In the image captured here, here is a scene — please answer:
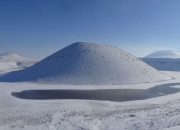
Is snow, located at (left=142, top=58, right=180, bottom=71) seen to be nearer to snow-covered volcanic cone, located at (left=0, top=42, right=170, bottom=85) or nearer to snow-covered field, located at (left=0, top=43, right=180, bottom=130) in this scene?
snow-covered volcanic cone, located at (left=0, top=42, right=170, bottom=85)

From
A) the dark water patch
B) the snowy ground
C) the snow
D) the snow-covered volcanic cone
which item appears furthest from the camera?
the snow

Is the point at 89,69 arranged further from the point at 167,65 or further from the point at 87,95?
the point at 167,65

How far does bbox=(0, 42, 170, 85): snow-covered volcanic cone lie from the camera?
6850 centimetres

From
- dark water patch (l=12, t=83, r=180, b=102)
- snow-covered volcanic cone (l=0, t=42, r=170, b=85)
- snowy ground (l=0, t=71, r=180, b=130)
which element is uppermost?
snow-covered volcanic cone (l=0, t=42, r=170, b=85)

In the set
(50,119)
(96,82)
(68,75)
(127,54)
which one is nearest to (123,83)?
(96,82)

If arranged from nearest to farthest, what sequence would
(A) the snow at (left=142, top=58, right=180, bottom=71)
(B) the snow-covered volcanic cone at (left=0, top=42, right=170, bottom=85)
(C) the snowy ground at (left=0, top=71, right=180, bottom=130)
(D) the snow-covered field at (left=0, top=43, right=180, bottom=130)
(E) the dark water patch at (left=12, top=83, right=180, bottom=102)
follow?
1. (C) the snowy ground at (left=0, top=71, right=180, bottom=130)
2. (D) the snow-covered field at (left=0, top=43, right=180, bottom=130)
3. (E) the dark water patch at (left=12, top=83, right=180, bottom=102)
4. (B) the snow-covered volcanic cone at (left=0, top=42, right=170, bottom=85)
5. (A) the snow at (left=142, top=58, right=180, bottom=71)

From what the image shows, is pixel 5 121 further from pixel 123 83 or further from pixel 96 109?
pixel 123 83

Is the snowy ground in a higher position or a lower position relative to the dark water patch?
lower

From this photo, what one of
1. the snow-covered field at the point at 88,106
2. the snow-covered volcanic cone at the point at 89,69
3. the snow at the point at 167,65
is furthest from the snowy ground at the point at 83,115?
the snow at the point at 167,65

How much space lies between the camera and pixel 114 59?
279ft

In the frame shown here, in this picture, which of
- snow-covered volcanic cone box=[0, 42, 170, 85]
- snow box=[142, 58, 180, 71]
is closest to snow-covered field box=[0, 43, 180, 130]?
snow-covered volcanic cone box=[0, 42, 170, 85]

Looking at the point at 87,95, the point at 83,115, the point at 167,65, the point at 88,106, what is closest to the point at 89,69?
the point at 87,95

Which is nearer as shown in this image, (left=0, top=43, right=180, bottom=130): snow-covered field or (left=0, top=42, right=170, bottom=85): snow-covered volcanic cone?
(left=0, top=43, right=180, bottom=130): snow-covered field

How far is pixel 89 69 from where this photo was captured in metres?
75.4
